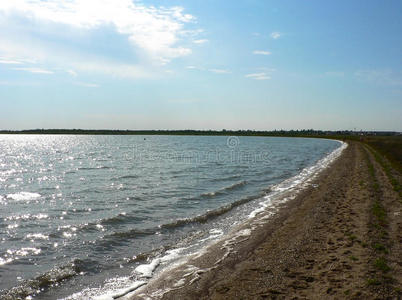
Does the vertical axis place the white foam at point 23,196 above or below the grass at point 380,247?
below

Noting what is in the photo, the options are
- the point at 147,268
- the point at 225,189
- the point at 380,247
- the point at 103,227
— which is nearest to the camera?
the point at 380,247

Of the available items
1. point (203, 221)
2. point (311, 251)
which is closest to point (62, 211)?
point (203, 221)

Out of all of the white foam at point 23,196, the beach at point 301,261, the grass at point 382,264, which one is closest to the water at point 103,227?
the white foam at point 23,196

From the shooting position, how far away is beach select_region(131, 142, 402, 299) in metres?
7.00

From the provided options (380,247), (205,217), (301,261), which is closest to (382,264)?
(380,247)

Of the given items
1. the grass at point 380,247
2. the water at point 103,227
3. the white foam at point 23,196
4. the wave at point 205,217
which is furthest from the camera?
the white foam at point 23,196

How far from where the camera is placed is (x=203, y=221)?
14.8 metres

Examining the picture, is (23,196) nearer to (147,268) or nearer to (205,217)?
(205,217)

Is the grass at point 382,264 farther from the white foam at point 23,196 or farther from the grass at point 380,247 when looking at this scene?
the white foam at point 23,196

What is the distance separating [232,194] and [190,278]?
13.7 metres

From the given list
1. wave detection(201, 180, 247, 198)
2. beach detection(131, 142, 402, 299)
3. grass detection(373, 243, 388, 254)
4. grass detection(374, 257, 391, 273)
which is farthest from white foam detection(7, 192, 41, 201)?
grass detection(374, 257, 391, 273)

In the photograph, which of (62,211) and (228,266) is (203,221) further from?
(62,211)

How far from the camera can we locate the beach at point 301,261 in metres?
7.00

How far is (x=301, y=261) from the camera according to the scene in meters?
8.62
